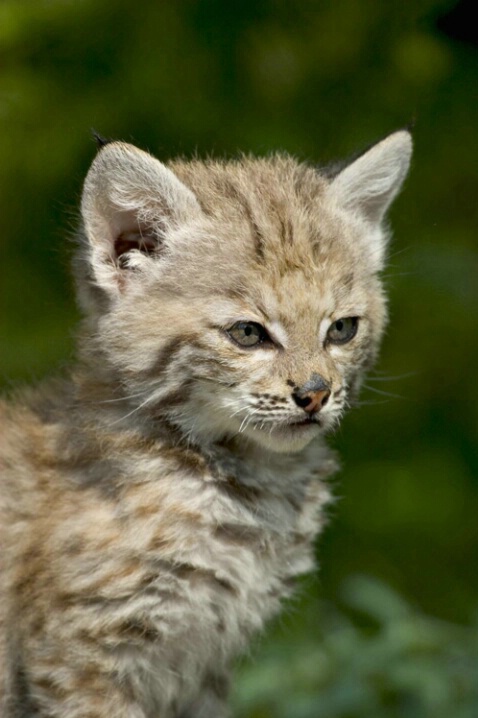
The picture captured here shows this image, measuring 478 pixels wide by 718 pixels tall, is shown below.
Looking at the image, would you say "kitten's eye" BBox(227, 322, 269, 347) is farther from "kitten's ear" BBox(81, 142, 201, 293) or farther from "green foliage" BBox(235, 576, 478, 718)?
"green foliage" BBox(235, 576, 478, 718)

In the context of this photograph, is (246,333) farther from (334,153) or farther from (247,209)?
(334,153)

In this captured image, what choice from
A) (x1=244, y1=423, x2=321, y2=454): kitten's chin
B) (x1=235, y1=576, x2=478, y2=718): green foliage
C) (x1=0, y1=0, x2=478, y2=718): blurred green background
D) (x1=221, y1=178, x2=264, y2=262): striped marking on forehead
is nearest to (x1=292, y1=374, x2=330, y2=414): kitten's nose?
(x1=244, y1=423, x2=321, y2=454): kitten's chin

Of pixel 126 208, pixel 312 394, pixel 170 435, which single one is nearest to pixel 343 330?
pixel 312 394

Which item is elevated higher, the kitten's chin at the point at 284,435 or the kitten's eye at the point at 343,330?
the kitten's eye at the point at 343,330

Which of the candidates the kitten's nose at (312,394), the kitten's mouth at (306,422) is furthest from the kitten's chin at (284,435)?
the kitten's nose at (312,394)

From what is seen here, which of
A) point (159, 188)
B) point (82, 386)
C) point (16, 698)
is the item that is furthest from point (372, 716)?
point (159, 188)

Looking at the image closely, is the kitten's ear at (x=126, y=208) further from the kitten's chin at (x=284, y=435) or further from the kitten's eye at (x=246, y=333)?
the kitten's chin at (x=284, y=435)
